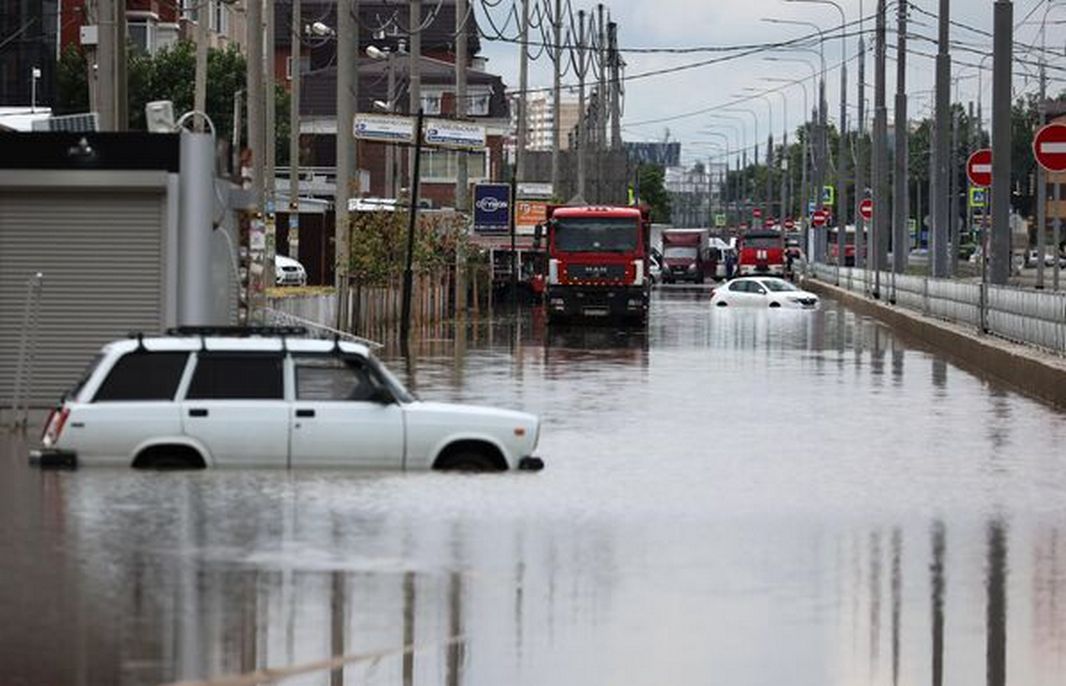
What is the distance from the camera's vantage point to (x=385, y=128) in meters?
57.9

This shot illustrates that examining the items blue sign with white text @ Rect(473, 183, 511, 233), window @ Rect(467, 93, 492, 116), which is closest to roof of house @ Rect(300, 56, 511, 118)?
window @ Rect(467, 93, 492, 116)

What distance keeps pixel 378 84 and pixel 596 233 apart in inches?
3126

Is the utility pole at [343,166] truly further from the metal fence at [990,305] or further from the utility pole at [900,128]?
the utility pole at [900,128]

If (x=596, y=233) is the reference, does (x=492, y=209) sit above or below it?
above

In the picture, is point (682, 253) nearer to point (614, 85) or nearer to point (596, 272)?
point (614, 85)

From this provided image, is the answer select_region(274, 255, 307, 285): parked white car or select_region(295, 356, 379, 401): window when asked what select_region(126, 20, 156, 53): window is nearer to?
select_region(274, 255, 307, 285): parked white car

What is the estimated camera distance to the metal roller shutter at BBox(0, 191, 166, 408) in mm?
29297

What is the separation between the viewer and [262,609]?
13820 mm

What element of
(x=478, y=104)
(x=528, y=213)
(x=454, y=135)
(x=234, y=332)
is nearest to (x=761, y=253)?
(x=478, y=104)

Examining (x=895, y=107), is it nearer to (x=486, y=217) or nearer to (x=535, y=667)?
(x=486, y=217)

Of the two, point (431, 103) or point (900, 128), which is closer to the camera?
point (900, 128)

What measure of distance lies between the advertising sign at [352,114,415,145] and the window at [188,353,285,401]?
36842 mm

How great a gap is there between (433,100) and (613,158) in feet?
67.2

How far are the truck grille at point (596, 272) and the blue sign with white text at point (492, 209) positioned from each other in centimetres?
1248
